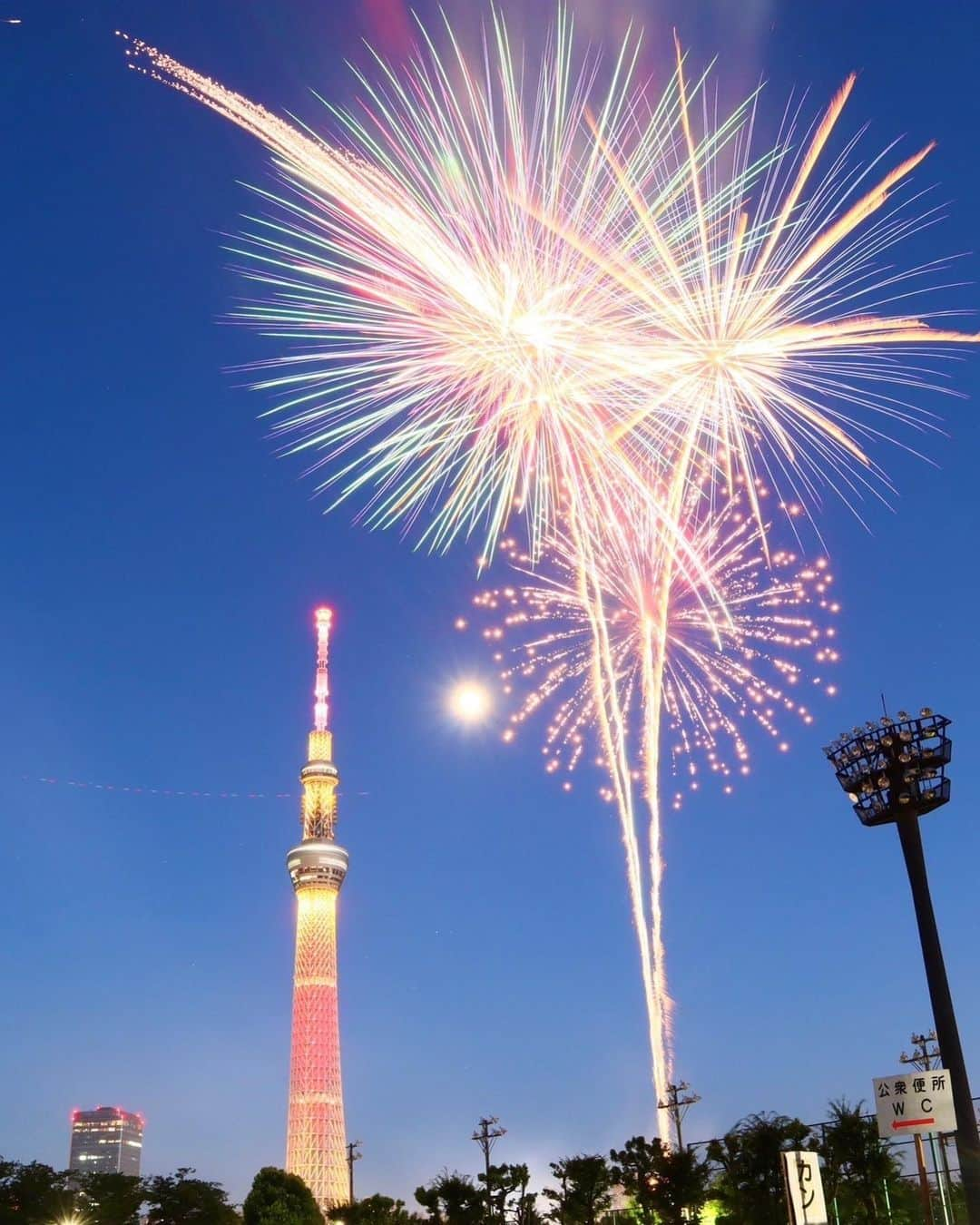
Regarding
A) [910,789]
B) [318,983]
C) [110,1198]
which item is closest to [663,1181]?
[910,789]

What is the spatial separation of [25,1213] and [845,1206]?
53307 millimetres

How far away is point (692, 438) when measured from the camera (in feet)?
108

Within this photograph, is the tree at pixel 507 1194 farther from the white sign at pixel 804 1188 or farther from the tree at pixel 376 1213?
the white sign at pixel 804 1188

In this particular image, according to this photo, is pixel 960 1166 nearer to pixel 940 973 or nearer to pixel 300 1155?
pixel 940 973

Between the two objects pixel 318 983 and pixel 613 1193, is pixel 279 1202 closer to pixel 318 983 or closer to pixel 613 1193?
pixel 613 1193

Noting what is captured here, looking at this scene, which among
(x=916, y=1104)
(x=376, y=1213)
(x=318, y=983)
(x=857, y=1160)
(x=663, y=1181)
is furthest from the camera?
(x=318, y=983)

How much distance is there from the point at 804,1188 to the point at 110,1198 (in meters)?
80.7

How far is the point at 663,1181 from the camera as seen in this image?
59.1m

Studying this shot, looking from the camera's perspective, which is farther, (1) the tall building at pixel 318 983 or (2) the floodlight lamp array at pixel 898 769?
(1) the tall building at pixel 318 983

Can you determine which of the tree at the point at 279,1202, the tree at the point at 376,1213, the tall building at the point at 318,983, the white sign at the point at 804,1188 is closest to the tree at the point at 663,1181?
the tree at the point at 376,1213

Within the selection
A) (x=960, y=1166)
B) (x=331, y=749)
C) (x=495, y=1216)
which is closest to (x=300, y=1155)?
(x=331, y=749)

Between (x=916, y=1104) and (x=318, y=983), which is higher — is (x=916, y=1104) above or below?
below

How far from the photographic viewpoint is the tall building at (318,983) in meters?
124

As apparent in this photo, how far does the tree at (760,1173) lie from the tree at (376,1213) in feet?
77.1
